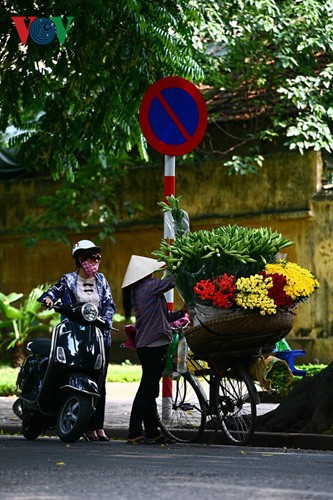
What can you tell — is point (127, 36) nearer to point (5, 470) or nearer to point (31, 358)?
point (31, 358)

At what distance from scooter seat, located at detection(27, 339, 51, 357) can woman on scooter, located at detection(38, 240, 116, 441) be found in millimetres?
411

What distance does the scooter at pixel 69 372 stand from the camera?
1066cm

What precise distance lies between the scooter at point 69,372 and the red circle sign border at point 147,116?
1.94m

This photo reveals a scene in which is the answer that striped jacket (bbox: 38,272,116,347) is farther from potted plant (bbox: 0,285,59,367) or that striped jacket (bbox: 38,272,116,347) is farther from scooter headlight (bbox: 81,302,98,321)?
potted plant (bbox: 0,285,59,367)

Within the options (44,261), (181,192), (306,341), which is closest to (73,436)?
(306,341)

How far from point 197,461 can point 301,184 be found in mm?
13670

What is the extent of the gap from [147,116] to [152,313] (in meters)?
2.22

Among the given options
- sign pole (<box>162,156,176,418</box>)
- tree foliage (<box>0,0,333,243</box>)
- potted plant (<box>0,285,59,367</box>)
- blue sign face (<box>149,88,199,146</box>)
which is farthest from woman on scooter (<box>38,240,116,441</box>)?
potted plant (<box>0,285,59,367</box>)

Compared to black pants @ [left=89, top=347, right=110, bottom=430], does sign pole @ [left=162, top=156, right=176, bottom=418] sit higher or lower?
higher

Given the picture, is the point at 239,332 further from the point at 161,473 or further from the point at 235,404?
the point at 161,473

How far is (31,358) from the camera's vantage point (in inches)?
453

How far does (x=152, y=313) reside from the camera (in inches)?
423

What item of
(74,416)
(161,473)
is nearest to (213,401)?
(74,416)

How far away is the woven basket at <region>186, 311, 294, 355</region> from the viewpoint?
10216 millimetres
